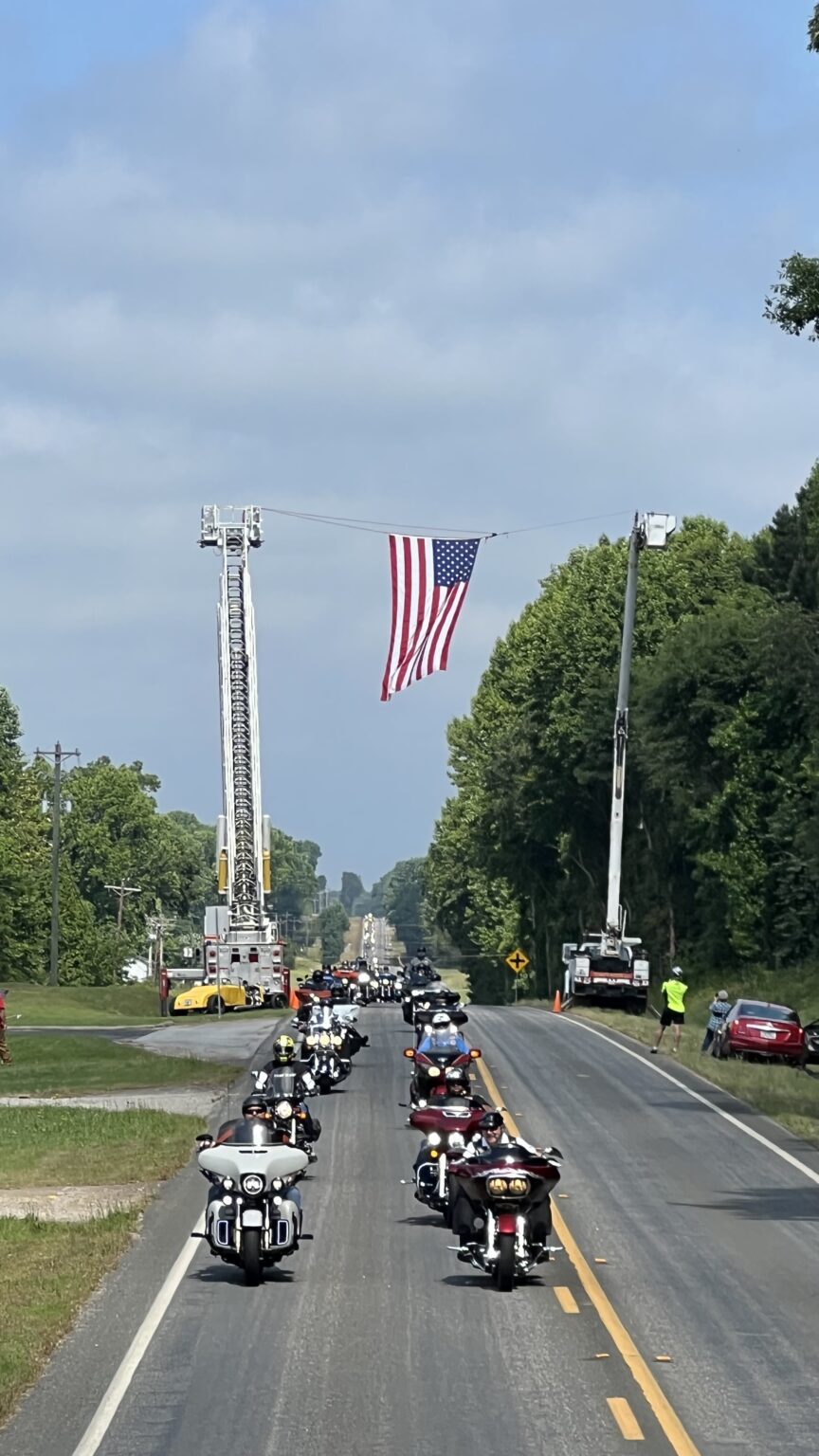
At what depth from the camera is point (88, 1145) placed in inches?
1171

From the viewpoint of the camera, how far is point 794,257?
31.2 metres

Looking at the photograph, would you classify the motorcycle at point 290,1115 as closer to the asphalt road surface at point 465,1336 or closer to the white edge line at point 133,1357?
the asphalt road surface at point 465,1336

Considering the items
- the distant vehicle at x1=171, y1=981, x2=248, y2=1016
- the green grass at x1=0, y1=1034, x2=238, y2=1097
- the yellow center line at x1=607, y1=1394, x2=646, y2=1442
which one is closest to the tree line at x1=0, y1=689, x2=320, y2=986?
the distant vehicle at x1=171, y1=981, x2=248, y2=1016

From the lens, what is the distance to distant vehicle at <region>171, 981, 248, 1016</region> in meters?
62.5

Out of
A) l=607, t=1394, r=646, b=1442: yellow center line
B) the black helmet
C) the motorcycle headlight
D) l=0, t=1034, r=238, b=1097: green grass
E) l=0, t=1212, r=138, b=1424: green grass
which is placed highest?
the black helmet

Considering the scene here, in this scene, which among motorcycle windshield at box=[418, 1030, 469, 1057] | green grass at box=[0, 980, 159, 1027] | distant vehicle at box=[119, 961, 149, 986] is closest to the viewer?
motorcycle windshield at box=[418, 1030, 469, 1057]

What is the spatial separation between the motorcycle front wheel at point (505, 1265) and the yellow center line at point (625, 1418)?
14.1 ft

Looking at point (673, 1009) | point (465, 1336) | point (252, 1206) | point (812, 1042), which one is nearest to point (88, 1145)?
point (252, 1206)

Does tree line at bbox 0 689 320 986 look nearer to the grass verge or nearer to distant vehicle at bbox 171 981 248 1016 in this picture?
distant vehicle at bbox 171 981 248 1016

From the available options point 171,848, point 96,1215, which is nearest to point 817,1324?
point 96,1215

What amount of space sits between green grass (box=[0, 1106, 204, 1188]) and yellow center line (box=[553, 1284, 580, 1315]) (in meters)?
9.55

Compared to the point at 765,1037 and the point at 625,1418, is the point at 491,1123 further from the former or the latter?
the point at 765,1037

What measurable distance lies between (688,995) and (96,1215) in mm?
54597

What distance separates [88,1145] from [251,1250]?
497 inches
